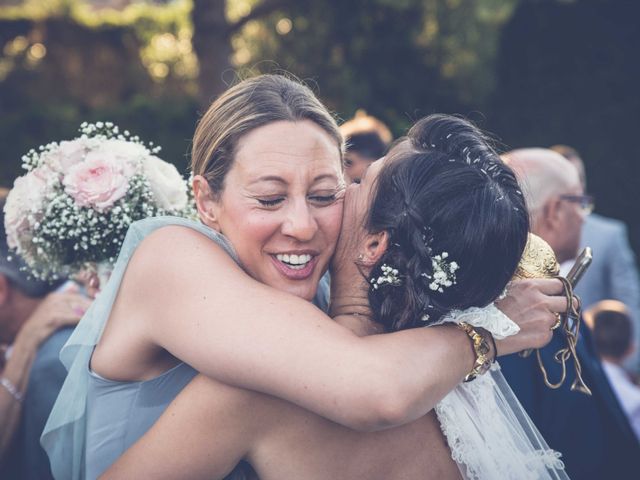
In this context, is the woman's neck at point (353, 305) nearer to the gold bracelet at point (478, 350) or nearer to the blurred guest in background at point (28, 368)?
the gold bracelet at point (478, 350)

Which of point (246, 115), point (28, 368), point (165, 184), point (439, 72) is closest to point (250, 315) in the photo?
point (246, 115)

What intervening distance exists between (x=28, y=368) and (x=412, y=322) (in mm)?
1926

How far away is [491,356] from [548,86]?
939 centimetres

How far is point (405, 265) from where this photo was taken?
220cm

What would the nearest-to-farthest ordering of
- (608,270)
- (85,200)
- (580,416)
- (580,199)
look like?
(85,200) < (580,416) < (580,199) < (608,270)

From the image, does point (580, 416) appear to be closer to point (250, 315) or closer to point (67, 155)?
point (250, 315)

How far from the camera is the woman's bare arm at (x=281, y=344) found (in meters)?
1.92

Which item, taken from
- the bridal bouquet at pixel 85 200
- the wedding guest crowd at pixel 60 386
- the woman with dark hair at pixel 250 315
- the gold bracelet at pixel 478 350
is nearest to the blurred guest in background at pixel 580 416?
the wedding guest crowd at pixel 60 386

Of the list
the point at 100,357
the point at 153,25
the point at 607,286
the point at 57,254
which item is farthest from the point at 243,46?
the point at 100,357

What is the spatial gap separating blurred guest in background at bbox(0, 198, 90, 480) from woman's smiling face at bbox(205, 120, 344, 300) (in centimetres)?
121

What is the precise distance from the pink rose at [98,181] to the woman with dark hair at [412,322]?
3.51 feet

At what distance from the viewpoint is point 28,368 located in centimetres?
329

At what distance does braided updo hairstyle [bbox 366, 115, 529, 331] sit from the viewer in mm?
2154

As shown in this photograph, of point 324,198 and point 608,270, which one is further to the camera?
point 608,270
